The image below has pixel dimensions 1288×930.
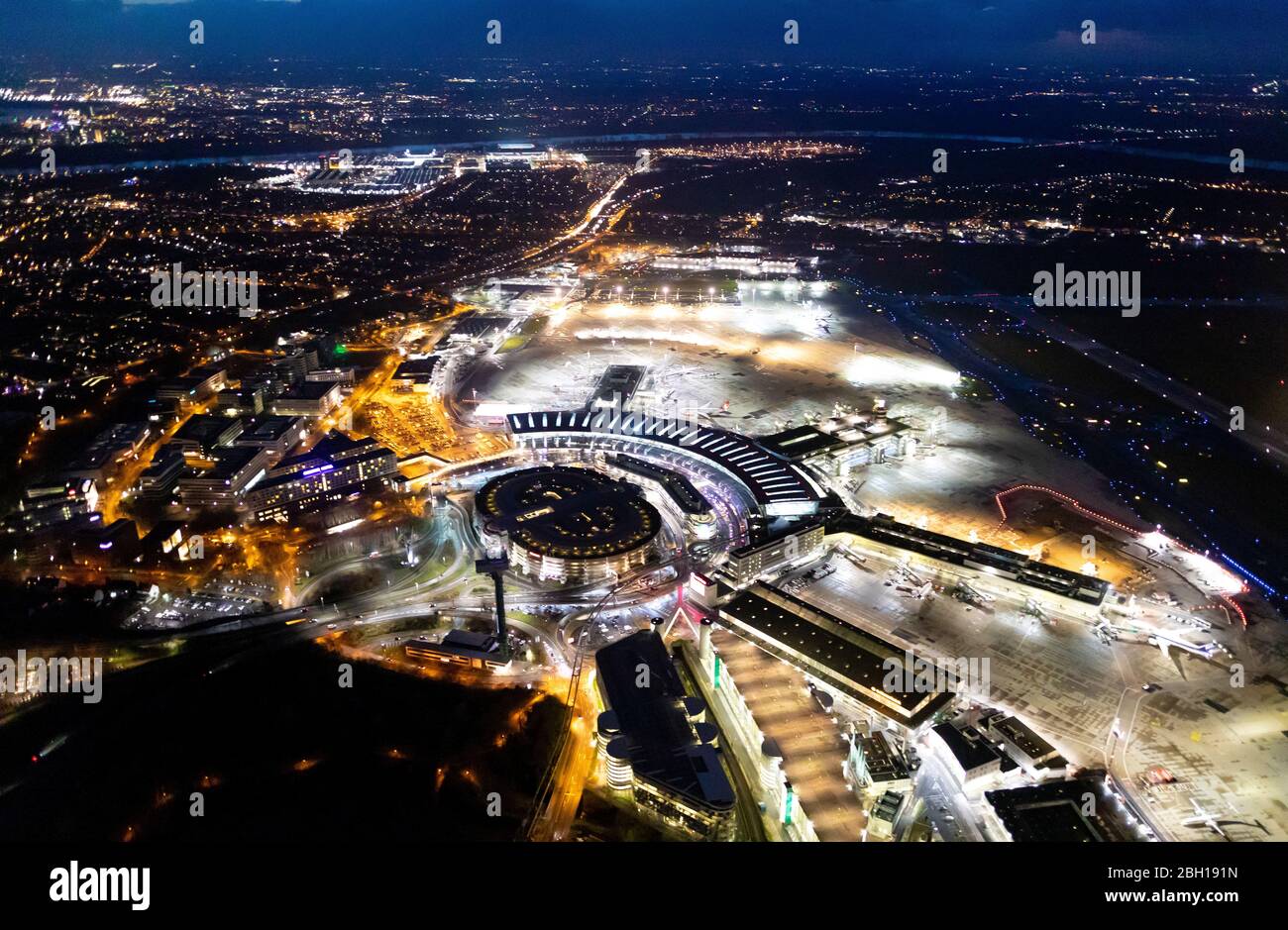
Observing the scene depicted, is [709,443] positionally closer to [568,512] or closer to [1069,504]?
[568,512]

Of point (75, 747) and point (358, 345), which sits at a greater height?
point (358, 345)

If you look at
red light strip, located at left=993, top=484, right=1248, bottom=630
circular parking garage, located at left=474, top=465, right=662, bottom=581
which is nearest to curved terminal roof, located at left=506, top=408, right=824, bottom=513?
circular parking garage, located at left=474, top=465, right=662, bottom=581

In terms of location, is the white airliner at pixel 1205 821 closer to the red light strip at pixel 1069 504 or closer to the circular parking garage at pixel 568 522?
the red light strip at pixel 1069 504

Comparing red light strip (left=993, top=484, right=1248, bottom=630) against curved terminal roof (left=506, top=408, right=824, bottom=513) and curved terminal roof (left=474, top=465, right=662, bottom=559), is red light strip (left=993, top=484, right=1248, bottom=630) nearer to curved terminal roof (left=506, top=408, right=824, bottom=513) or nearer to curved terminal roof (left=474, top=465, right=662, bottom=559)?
curved terminal roof (left=506, top=408, right=824, bottom=513)

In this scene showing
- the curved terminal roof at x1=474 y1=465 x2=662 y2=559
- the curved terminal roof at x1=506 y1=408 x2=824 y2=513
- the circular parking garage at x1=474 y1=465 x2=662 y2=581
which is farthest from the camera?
the curved terminal roof at x1=506 y1=408 x2=824 y2=513

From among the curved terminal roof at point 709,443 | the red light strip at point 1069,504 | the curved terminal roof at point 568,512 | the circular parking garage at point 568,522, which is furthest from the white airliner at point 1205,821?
the curved terminal roof at point 568,512
